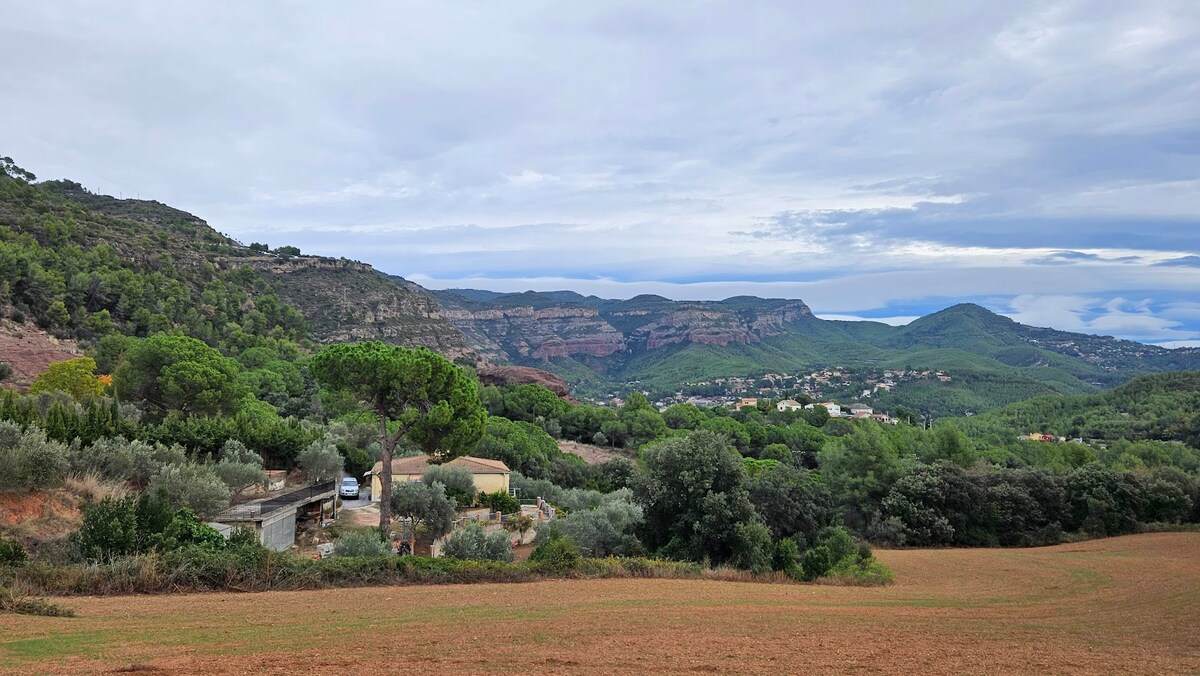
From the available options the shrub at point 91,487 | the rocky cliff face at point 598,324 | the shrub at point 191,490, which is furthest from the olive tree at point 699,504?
the rocky cliff face at point 598,324

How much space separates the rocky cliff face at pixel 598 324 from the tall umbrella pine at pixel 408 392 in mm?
126029

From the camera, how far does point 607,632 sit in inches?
365

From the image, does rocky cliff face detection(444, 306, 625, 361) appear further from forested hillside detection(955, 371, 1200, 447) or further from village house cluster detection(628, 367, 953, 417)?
forested hillside detection(955, 371, 1200, 447)

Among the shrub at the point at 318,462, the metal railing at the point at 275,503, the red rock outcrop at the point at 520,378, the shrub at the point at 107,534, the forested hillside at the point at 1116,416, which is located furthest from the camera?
the red rock outcrop at the point at 520,378

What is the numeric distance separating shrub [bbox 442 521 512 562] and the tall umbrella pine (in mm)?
5636

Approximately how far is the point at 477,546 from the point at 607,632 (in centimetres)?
763

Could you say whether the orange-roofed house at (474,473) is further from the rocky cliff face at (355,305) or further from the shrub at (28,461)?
the rocky cliff face at (355,305)

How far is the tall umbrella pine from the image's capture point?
21625 millimetres

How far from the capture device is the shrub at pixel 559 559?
1432 centimetres

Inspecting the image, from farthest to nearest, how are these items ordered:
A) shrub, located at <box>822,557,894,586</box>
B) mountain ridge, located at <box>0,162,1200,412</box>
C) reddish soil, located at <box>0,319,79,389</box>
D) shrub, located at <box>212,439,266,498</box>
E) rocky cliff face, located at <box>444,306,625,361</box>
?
rocky cliff face, located at <box>444,306,625,361</box> → mountain ridge, located at <box>0,162,1200,412</box> → reddish soil, located at <box>0,319,79,389</box> → shrub, located at <box>212,439,266,498</box> → shrub, located at <box>822,557,894,586</box>

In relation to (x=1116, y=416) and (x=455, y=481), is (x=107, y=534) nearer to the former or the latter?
(x=455, y=481)

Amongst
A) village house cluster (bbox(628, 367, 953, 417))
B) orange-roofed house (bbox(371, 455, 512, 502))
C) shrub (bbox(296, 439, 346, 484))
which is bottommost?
village house cluster (bbox(628, 367, 953, 417))

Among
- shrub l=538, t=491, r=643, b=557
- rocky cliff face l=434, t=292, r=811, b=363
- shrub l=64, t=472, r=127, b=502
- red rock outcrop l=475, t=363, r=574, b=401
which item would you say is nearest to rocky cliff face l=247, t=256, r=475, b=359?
red rock outcrop l=475, t=363, r=574, b=401

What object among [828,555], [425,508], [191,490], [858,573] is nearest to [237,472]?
[191,490]
